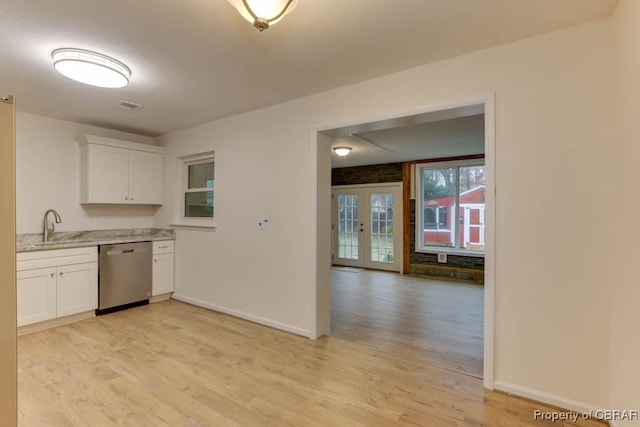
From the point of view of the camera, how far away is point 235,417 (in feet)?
6.13

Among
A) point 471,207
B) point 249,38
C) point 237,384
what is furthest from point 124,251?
point 471,207

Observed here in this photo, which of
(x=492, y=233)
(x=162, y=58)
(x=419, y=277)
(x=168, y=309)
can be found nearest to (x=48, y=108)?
(x=162, y=58)

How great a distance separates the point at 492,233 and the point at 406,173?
4.56 meters

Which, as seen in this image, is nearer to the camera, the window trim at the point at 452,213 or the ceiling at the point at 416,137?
the ceiling at the point at 416,137

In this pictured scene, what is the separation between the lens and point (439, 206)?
638cm

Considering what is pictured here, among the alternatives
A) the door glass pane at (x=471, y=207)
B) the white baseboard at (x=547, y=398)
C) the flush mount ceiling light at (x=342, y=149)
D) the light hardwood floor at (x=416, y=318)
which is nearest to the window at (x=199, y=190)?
the flush mount ceiling light at (x=342, y=149)

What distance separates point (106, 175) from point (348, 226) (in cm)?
514

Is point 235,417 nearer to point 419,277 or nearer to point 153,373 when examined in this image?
point 153,373

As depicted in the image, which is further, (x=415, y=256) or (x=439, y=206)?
(x=415, y=256)

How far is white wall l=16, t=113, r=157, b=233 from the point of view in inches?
140

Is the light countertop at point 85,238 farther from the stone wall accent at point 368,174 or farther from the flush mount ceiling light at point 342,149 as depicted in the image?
the stone wall accent at point 368,174

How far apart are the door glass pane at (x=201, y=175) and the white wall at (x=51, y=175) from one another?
1187 millimetres

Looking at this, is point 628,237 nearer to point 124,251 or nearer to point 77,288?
point 124,251

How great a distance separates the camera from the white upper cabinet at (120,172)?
3.90 meters
